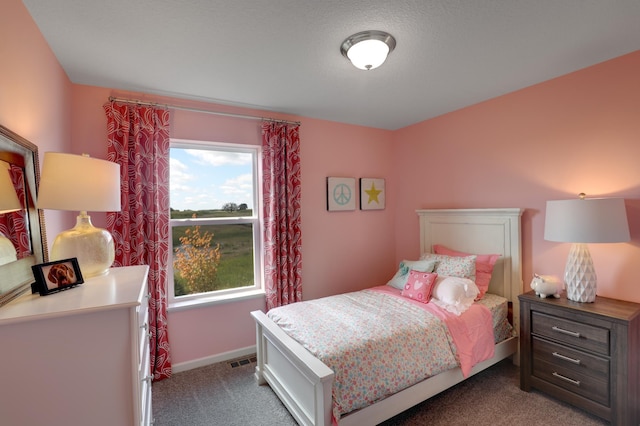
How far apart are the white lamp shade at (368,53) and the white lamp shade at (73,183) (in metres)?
1.50

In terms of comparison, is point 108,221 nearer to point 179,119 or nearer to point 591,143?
point 179,119

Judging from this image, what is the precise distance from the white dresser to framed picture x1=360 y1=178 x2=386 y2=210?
2.88m

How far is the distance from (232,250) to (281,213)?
2.10 ft

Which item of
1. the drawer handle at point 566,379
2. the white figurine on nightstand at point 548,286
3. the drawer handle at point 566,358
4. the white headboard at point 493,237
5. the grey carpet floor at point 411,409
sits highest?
the white headboard at point 493,237

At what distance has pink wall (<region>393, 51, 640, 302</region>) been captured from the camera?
6.70 ft

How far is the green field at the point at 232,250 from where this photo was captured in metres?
2.94

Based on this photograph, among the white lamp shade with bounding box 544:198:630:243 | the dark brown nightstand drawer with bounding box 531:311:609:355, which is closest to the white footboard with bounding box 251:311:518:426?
the dark brown nightstand drawer with bounding box 531:311:609:355

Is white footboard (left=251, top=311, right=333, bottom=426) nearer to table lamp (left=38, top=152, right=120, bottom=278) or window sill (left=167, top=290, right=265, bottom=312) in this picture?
window sill (left=167, top=290, right=265, bottom=312)

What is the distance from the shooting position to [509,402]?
83.4 inches

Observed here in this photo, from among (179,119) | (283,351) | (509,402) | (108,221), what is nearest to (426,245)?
(509,402)

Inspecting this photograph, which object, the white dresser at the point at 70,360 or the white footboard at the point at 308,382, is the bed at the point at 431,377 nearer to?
the white footboard at the point at 308,382

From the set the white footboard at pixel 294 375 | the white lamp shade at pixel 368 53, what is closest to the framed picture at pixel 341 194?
the white footboard at pixel 294 375

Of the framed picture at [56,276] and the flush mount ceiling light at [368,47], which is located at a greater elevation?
the flush mount ceiling light at [368,47]

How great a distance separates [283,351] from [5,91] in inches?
78.2
